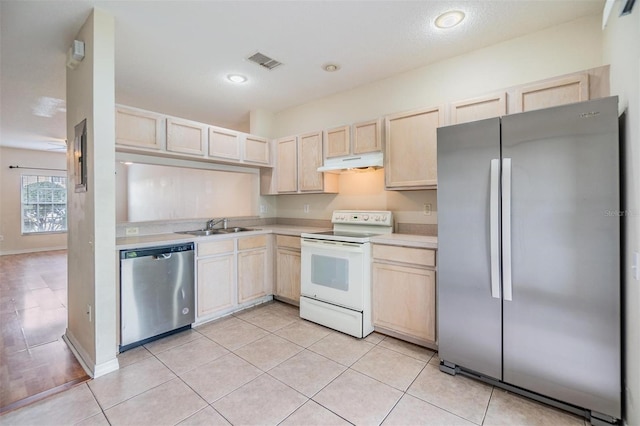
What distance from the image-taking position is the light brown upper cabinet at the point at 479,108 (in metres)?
2.39

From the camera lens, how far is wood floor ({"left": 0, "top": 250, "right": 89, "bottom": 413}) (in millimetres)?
2027

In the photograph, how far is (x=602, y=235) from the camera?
5.31ft

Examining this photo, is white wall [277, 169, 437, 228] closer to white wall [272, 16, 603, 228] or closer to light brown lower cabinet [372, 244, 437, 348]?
white wall [272, 16, 603, 228]

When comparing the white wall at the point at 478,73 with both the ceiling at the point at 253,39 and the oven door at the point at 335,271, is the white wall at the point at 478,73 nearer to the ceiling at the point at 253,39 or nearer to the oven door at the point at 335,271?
the ceiling at the point at 253,39

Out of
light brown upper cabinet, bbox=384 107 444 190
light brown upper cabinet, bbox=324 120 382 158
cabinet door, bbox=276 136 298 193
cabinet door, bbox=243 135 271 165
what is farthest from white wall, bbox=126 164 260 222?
light brown upper cabinet, bbox=384 107 444 190

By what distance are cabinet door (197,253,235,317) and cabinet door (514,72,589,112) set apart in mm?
3153

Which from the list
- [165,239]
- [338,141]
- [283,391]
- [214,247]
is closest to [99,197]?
[165,239]

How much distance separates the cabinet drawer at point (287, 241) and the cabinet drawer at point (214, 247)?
24.7 inches

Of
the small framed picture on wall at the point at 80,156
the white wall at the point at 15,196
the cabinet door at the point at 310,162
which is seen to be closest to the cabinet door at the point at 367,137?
the cabinet door at the point at 310,162

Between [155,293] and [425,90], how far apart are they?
11.1ft

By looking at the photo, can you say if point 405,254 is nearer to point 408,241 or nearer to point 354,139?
point 408,241

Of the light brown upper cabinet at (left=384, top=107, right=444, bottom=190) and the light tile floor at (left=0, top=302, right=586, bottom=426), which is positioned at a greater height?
the light brown upper cabinet at (left=384, top=107, right=444, bottom=190)

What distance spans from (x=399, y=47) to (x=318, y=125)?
5.26ft

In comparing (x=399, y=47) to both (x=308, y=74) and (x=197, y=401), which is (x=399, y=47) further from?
(x=197, y=401)
